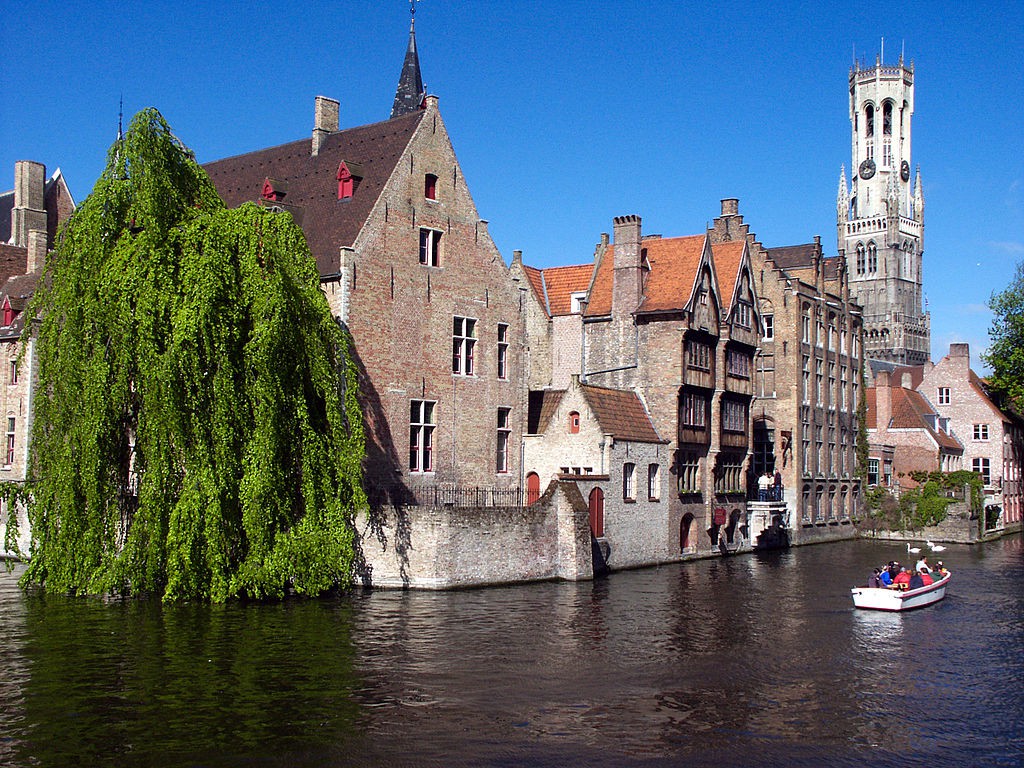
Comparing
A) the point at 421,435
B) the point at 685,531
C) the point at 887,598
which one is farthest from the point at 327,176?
the point at 887,598

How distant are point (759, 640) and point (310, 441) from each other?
12.7 m

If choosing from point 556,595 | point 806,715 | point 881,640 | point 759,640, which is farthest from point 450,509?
point 806,715

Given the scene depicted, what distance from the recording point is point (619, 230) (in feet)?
157

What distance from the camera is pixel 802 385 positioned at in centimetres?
6119

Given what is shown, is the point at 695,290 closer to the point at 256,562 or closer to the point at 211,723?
the point at 256,562

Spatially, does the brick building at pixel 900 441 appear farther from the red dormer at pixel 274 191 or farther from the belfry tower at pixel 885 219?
the belfry tower at pixel 885 219

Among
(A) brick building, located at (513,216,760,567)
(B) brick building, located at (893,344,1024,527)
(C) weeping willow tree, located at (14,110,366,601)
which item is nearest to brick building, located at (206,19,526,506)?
(A) brick building, located at (513,216,760,567)

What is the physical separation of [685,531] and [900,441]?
31007 mm

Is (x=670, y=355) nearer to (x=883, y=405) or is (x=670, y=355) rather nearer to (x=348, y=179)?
(x=348, y=179)

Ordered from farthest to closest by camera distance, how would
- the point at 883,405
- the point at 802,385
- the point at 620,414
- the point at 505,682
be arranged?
the point at 883,405 < the point at 802,385 < the point at 620,414 < the point at 505,682

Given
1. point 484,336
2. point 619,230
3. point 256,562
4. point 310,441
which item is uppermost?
point 619,230

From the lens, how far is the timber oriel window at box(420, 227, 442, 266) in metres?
39.5

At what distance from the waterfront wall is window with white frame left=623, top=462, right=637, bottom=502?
17.0ft

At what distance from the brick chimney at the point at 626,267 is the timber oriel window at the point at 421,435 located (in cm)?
1153
